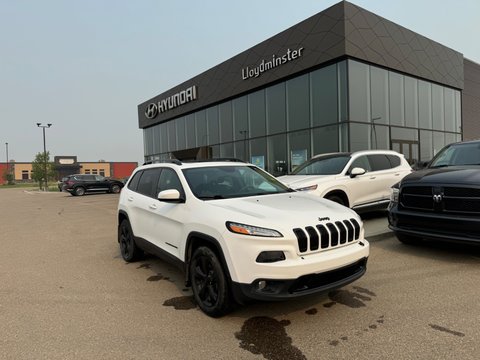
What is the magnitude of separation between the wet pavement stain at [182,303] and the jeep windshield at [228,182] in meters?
1.17

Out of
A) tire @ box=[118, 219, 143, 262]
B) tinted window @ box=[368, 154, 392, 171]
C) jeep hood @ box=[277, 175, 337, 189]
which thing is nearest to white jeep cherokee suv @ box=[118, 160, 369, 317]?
tire @ box=[118, 219, 143, 262]

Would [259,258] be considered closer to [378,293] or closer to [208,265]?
[208,265]

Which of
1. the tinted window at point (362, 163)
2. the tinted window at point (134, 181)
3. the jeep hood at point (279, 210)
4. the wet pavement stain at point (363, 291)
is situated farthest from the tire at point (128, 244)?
the tinted window at point (362, 163)

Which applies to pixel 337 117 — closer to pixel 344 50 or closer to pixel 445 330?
pixel 344 50

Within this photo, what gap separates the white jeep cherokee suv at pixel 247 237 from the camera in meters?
3.17

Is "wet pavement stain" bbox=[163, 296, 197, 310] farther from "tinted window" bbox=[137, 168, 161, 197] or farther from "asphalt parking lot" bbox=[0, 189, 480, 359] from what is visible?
"tinted window" bbox=[137, 168, 161, 197]

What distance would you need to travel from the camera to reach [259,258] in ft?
10.4

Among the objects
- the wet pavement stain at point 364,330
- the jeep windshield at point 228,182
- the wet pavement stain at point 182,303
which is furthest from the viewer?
the jeep windshield at point 228,182

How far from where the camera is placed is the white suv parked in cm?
783

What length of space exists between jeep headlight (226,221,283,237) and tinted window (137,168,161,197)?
217 centimetres

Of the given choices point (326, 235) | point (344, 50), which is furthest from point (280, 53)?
point (326, 235)

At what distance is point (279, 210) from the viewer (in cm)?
357

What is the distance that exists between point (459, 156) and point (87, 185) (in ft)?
85.0

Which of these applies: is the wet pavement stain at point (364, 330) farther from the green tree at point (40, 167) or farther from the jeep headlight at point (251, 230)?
the green tree at point (40, 167)
